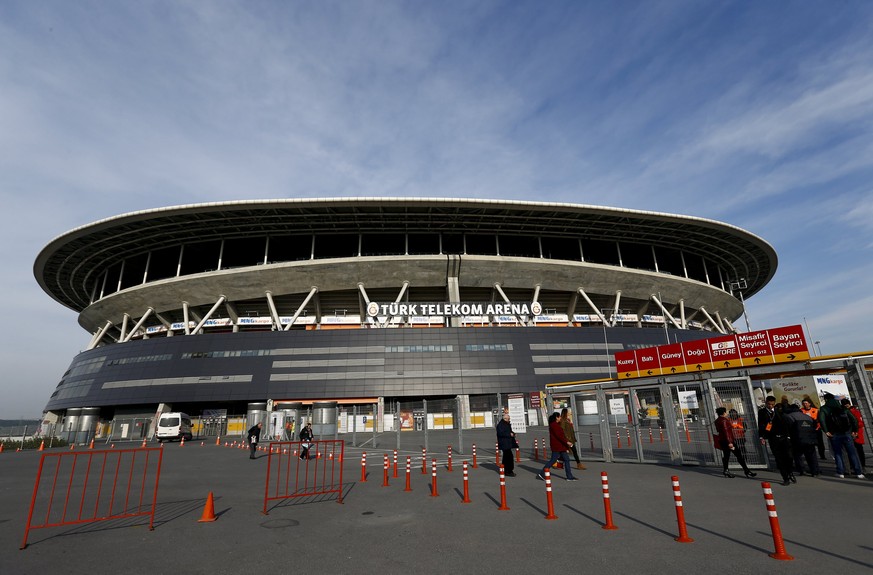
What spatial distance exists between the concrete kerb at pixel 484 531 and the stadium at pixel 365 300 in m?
34.7

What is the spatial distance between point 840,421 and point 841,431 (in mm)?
296

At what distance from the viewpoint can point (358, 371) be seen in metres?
46.1

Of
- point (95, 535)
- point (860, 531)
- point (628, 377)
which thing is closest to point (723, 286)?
point (628, 377)

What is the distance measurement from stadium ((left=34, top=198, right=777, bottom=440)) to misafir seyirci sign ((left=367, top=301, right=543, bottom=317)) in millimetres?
166

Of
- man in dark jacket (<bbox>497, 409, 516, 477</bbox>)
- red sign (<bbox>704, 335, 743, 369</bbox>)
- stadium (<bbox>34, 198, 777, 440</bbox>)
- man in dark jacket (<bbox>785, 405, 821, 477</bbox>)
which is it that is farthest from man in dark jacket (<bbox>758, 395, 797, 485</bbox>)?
stadium (<bbox>34, 198, 777, 440</bbox>)

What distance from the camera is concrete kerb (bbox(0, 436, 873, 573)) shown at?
546cm

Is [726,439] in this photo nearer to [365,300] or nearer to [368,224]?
A: [365,300]

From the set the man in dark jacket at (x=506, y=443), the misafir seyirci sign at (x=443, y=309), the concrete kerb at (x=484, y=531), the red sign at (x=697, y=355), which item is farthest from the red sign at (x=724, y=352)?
the misafir seyirci sign at (x=443, y=309)

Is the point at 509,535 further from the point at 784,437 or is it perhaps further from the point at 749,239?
the point at 749,239

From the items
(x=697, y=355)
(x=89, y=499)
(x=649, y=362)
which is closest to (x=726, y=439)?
(x=697, y=355)

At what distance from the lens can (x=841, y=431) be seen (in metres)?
10.1

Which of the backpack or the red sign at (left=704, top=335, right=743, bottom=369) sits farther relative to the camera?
the red sign at (left=704, top=335, right=743, bottom=369)

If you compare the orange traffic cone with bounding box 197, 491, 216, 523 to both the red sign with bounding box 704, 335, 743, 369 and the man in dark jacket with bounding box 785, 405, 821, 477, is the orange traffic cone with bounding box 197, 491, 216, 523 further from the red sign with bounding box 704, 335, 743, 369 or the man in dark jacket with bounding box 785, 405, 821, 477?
the red sign with bounding box 704, 335, 743, 369

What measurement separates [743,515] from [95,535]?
11.3 metres
